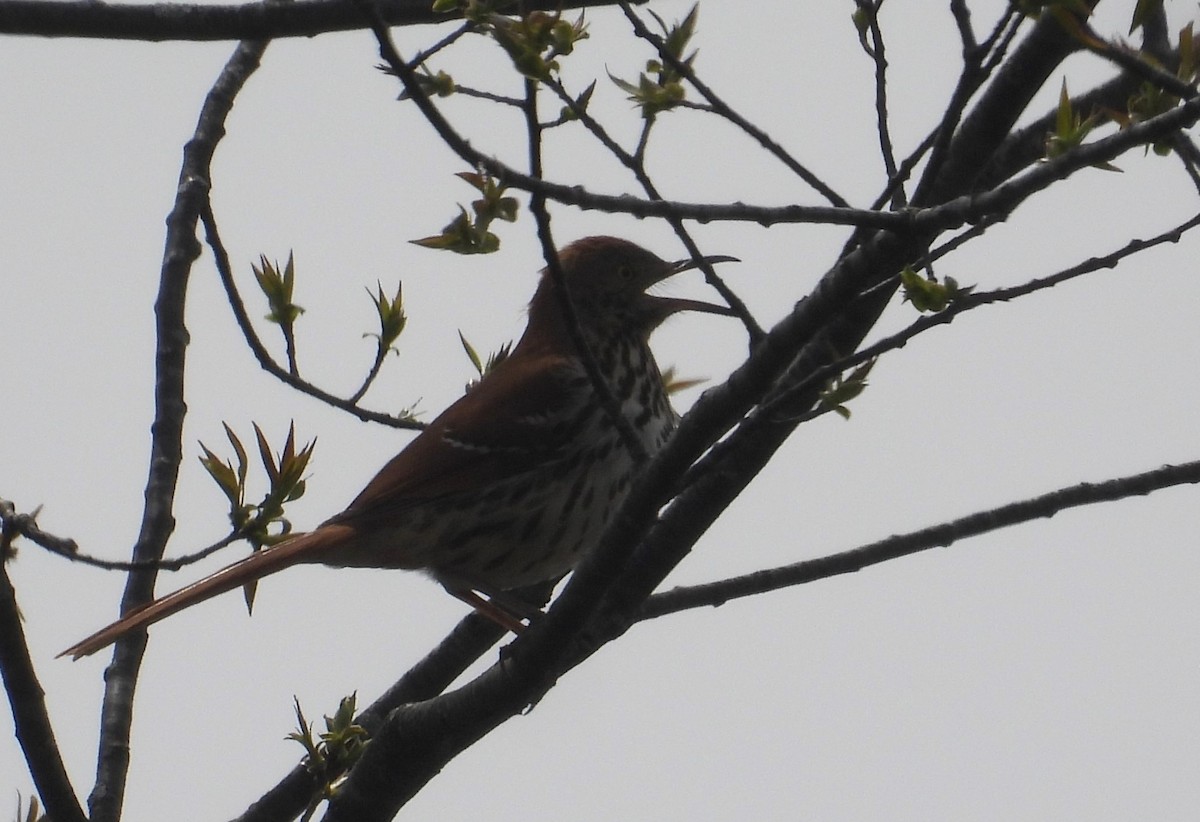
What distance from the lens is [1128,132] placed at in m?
2.08

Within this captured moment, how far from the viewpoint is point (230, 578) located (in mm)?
4203

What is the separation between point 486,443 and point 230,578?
0.91 meters

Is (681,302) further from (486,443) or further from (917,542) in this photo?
(917,542)

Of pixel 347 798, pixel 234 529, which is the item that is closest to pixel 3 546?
pixel 234 529

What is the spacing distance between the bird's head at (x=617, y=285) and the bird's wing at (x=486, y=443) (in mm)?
435

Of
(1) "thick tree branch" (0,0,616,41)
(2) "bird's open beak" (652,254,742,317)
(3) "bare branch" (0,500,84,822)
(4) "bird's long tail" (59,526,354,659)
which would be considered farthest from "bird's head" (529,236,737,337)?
(3) "bare branch" (0,500,84,822)

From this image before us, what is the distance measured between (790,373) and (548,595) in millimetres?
1932

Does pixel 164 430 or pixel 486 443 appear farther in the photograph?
pixel 486 443

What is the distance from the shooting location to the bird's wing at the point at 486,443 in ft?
15.4

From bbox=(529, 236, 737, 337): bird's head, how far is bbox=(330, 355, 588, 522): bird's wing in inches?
17.1

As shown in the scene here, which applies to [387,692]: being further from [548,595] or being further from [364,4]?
[364,4]

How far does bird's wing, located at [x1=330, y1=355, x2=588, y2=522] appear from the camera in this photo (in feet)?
15.4

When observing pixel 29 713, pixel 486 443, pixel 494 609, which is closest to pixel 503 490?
pixel 486 443

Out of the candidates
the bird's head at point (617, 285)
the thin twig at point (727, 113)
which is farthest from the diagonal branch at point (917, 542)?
the bird's head at point (617, 285)
